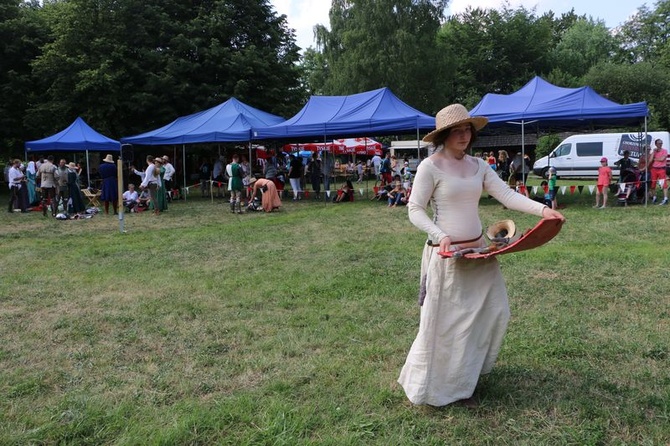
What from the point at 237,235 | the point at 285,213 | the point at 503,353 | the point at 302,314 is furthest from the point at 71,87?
the point at 503,353

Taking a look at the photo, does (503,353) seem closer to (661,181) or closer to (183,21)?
(661,181)

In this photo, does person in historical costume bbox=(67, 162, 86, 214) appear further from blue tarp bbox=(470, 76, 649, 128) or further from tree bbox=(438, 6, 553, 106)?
tree bbox=(438, 6, 553, 106)

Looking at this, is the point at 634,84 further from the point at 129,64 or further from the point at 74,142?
the point at 74,142

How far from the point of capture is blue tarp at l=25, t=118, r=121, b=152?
1744cm

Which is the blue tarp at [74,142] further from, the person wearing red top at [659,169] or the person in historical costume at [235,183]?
the person wearing red top at [659,169]

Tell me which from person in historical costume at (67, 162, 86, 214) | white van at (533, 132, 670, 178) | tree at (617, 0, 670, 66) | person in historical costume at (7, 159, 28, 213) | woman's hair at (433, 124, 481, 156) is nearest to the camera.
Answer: woman's hair at (433, 124, 481, 156)

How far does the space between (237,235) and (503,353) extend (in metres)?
6.82

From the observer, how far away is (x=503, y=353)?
12.7ft

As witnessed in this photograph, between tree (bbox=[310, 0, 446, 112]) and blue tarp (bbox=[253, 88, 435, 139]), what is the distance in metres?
15.0

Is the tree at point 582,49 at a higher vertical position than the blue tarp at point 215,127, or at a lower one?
higher

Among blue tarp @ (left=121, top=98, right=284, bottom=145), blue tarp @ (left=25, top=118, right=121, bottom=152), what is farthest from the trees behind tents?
blue tarp @ (left=121, top=98, right=284, bottom=145)

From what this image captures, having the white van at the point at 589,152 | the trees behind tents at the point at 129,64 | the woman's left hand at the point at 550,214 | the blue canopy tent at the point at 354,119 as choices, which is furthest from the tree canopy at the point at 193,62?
the woman's left hand at the point at 550,214

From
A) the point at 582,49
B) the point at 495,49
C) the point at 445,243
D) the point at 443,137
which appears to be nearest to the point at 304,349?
the point at 445,243

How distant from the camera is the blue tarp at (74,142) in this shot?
57.2 ft
